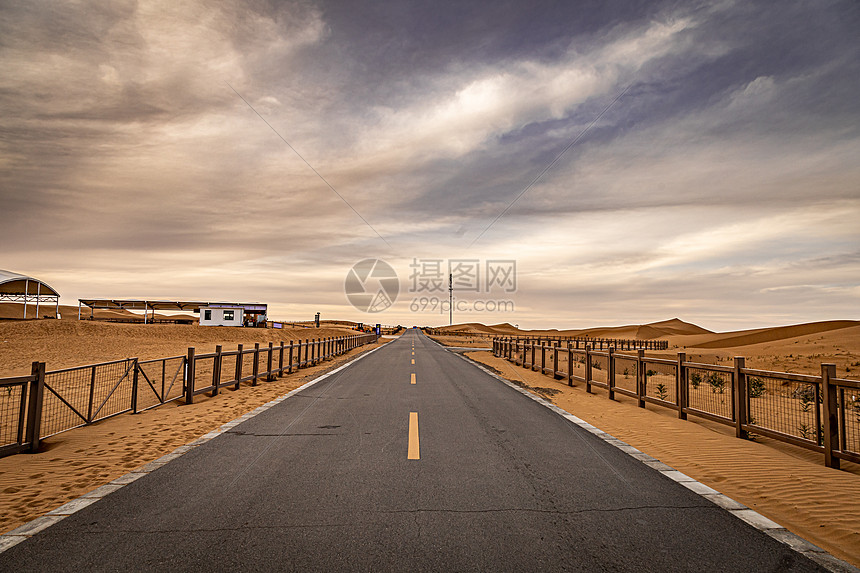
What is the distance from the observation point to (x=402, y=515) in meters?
4.60

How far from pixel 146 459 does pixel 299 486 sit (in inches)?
116

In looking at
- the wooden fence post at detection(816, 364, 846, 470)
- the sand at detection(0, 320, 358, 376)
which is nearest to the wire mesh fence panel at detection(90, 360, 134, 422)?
the sand at detection(0, 320, 358, 376)

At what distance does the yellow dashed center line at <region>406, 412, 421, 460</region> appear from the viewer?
687 cm

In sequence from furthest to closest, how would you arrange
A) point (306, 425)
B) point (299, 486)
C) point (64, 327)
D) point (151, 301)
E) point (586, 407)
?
point (151, 301) < point (64, 327) < point (586, 407) < point (306, 425) < point (299, 486)

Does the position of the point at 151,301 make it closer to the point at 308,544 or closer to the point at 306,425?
the point at 306,425

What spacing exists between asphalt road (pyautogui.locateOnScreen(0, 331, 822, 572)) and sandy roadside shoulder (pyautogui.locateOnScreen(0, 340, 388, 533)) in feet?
2.13

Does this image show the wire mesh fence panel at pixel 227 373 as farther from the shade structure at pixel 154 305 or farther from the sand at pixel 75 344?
the shade structure at pixel 154 305

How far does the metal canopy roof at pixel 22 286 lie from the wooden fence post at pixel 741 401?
57267mm

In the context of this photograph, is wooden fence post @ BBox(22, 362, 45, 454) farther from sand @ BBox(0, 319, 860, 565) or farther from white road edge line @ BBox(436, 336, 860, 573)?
white road edge line @ BBox(436, 336, 860, 573)

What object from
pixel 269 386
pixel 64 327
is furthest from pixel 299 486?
pixel 64 327

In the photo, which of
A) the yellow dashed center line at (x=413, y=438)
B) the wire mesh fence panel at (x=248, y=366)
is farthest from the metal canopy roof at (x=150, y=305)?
the yellow dashed center line at (x=413, y=438)

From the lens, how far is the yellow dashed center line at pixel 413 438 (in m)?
6.87

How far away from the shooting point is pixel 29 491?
549 centimetres

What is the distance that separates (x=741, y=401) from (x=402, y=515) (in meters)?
7.51
